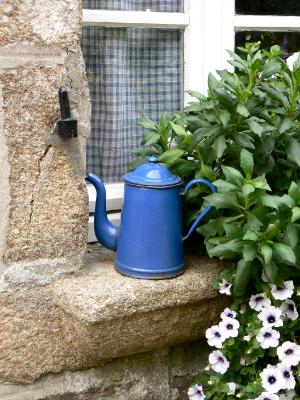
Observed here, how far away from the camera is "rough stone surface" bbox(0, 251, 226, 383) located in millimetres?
1826

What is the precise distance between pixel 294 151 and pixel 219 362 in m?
0.60

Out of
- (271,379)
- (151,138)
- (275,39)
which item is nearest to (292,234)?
(271,379)

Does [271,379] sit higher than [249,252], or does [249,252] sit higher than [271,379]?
[249,252]

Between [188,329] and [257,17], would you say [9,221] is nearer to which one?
[188,329]

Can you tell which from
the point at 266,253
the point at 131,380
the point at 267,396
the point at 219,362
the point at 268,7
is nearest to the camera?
the point at 266,253

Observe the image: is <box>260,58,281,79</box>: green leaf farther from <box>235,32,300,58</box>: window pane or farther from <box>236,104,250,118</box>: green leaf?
<box>235,32,300,58</box>: window pane

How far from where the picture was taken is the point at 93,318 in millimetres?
1779

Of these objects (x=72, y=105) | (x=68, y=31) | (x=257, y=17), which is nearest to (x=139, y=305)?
(x=72, y=105)

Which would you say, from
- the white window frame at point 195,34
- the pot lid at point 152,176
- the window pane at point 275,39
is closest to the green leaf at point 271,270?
the pot lid at point 152,176

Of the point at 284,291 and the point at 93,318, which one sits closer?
the point at 93,318

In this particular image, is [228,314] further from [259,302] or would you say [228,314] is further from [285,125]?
[285,125]

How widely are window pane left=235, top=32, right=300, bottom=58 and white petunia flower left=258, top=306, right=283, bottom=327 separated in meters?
0.91

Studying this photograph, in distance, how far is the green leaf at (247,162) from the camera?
1826 millimetres

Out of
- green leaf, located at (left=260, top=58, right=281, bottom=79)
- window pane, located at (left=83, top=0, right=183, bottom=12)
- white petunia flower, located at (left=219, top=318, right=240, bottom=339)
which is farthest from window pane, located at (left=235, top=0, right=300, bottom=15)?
white petunia flower, located at (left=219, top=318, right=240, bottom=339)
